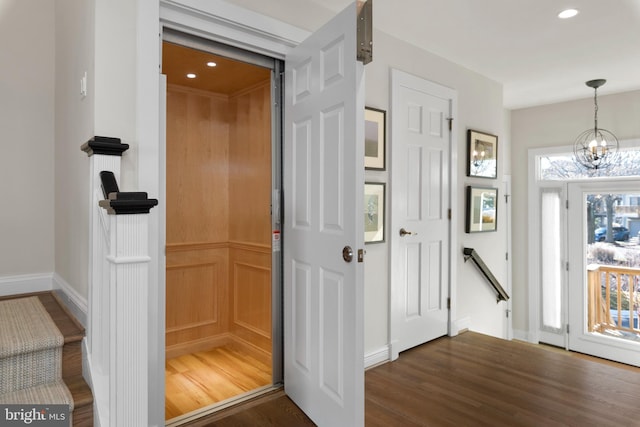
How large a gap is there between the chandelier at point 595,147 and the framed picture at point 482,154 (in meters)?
1.43

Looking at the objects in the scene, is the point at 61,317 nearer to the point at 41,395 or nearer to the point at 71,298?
the point at 71,298

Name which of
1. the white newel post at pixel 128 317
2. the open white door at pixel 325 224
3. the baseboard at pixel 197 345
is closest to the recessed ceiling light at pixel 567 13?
the open white door at pixel 325 224

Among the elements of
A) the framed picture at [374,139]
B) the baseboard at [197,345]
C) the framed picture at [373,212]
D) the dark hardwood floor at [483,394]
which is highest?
the framed picture at [374,139]

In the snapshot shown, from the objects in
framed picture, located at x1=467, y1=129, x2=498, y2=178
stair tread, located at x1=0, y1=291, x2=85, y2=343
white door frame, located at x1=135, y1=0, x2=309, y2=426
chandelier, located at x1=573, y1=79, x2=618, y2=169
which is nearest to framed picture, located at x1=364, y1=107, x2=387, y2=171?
white door frame, located at x1=135, y1=0, x2=309, y2=426

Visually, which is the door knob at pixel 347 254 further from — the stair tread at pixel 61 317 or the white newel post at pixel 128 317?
the stair tread at pixel 61 317

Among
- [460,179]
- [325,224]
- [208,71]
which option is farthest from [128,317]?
[460,179]

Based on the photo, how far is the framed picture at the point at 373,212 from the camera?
2900 millimetres

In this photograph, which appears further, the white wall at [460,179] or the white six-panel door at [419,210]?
the white six-panel door at [419,210]

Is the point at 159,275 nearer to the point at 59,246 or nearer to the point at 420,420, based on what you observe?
the point at 59,246

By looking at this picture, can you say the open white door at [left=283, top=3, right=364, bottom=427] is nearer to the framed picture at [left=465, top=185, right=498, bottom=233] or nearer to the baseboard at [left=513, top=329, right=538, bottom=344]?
the framed picture at [left=465, top=185, right=498, bottom=233]

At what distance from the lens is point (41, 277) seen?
99.7 inches

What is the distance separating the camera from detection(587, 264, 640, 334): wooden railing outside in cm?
460

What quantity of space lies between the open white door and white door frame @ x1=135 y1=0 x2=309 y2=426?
39cm

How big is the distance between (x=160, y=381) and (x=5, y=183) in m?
1.57
